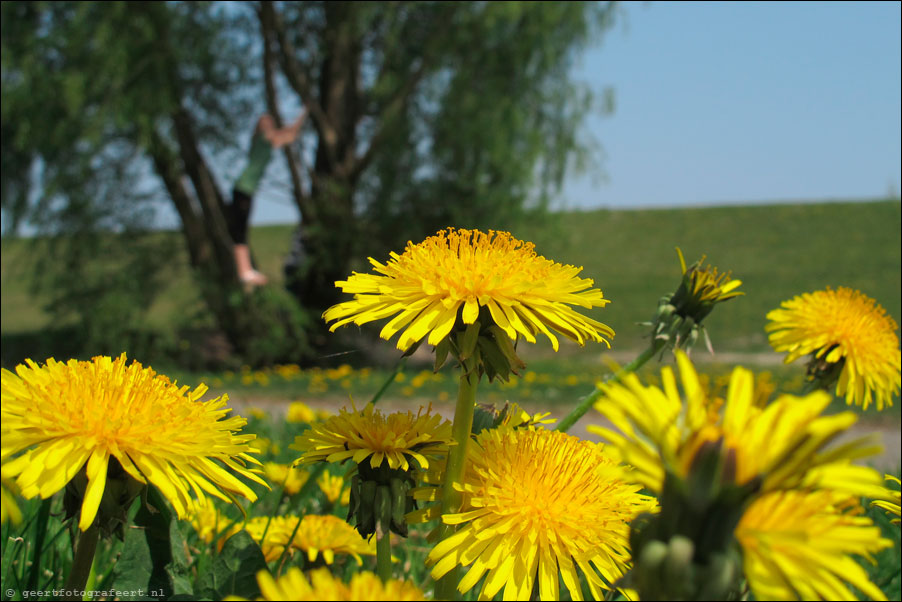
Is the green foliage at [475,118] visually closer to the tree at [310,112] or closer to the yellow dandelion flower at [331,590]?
the tree at [310,112]

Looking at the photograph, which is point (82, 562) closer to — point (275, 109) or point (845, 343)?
point (845, 343)

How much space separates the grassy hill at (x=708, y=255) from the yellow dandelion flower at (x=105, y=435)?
34.3ft

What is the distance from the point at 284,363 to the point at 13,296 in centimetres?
594

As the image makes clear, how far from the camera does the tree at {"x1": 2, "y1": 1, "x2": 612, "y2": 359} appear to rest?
965 centimetres

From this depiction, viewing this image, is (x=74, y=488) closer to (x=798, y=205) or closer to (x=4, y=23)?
(x=4, y=23)

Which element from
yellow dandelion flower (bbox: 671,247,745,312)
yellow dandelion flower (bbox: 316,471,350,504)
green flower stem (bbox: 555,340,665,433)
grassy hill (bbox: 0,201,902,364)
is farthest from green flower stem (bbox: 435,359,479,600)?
grassy hill (bbox: 0,201,902,364)

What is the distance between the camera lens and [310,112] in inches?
443

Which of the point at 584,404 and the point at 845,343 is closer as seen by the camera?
the point at 584,404

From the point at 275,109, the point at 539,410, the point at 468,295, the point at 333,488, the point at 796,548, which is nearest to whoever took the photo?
the point at 796,548

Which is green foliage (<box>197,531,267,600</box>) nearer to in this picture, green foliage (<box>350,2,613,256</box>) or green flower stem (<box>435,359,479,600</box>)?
green flower stem (<box>435,359,479,600</box>)

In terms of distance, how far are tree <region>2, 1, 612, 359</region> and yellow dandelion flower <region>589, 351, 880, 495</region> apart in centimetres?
989

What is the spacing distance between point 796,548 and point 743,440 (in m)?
0.07

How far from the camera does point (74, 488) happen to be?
0.81 meters

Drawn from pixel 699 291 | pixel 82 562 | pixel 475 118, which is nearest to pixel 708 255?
pixel 475 118
